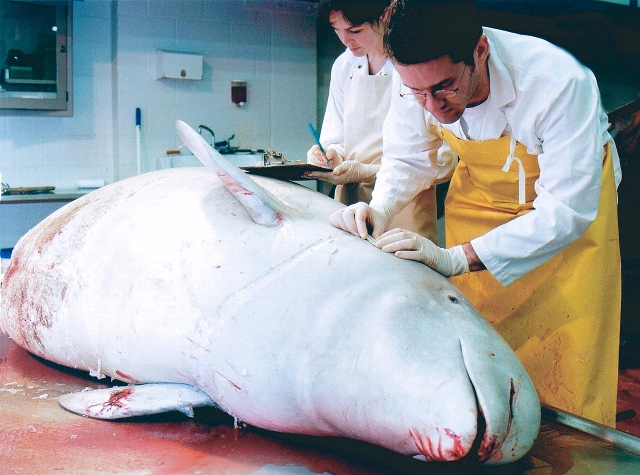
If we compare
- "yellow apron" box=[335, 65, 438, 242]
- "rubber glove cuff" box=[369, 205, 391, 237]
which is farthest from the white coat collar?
"yellow apron" box=[335, 65, 438, 242]

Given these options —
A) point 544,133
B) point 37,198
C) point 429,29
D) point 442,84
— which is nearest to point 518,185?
point 544,133

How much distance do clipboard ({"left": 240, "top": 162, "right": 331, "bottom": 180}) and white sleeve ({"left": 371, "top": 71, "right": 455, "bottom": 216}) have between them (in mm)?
268

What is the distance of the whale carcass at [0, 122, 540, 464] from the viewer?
4.74 ft

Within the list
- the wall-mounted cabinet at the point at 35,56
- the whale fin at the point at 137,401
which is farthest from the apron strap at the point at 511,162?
the wall-mounted cabinet at the point at 35,56

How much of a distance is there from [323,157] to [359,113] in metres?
0.40

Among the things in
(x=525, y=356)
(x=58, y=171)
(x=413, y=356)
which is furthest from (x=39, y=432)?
(x=58, y=171)

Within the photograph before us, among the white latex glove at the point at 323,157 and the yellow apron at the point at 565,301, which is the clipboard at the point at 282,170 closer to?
the yellow apron at the point at 565,301

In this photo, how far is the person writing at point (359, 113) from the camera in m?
2.94

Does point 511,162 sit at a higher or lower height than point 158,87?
lower

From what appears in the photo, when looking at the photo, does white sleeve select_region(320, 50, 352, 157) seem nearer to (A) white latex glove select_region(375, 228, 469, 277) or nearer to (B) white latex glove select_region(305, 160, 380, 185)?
(B) white latex glove select_region(305, 160, 380, 185)

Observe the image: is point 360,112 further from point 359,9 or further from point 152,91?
point 152,91

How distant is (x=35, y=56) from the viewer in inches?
233

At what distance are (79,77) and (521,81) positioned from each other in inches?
210

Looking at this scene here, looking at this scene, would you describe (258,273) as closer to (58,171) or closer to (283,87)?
(58,171)
